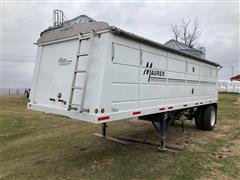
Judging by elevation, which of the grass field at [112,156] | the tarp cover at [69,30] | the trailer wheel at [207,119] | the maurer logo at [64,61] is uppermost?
the tarp cover at [69,30]

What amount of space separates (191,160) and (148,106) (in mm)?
1661

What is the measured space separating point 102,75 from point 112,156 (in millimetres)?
2525

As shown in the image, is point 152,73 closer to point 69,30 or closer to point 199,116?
point 69,30

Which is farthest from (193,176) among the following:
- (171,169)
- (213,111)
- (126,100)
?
(213,111)

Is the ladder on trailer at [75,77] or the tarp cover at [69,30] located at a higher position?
the tarp cover at [69,30]

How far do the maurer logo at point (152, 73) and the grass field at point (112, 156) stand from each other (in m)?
1.89

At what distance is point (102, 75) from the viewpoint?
143 inches

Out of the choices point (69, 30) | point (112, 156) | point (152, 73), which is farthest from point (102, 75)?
point (112, 156)

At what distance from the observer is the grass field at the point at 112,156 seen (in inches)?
175

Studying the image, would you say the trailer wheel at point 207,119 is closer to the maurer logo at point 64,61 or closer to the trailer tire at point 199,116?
the trailer tire at point 199,116

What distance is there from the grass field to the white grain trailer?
0.92 m

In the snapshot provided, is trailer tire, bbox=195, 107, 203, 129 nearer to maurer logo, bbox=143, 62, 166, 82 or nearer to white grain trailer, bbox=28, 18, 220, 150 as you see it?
white grain trailer, bbox=28, 18, 220, 150

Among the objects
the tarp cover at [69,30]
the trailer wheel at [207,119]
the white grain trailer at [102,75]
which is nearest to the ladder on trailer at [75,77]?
the white grain trailer at [102,75]

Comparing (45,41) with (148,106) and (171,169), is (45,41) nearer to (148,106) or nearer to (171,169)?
(148,106)
